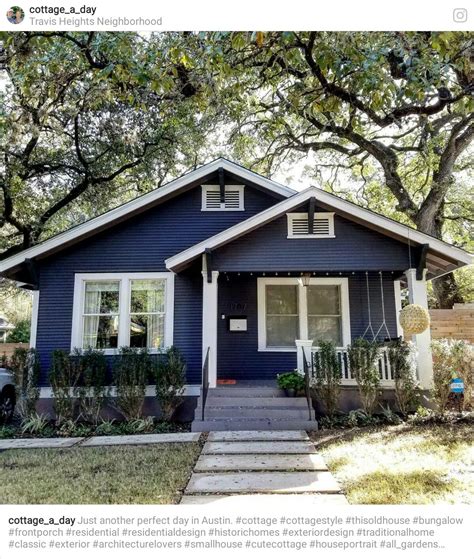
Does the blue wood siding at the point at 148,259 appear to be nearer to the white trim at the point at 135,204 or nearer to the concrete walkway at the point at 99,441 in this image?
the white trim at the point at 135,204

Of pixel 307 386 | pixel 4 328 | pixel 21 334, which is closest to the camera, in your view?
pixel 307 386

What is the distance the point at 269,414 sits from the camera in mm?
6297

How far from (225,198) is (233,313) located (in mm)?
2369

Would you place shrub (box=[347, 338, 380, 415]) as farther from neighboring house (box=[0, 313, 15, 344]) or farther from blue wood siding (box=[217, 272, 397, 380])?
neighboring house (box=[0, 313, 15, 344])

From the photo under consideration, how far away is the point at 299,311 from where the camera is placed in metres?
8.37

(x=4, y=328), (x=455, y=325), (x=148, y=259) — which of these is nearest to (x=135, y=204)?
(x=148, y=259)

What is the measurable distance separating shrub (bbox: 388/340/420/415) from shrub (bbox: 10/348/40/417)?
19.4 ft

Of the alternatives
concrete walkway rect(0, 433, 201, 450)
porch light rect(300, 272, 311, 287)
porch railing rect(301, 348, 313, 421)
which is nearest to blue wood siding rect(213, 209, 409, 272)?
porch light rect(300, 272, 311, 287)

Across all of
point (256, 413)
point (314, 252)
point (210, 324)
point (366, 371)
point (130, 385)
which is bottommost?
point (256, 413)

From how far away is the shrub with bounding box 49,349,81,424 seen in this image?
681 centimetres

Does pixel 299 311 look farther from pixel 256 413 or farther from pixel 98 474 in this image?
pixel 98 474

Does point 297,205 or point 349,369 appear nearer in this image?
point 349,369

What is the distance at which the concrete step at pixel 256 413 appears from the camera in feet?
20.5
